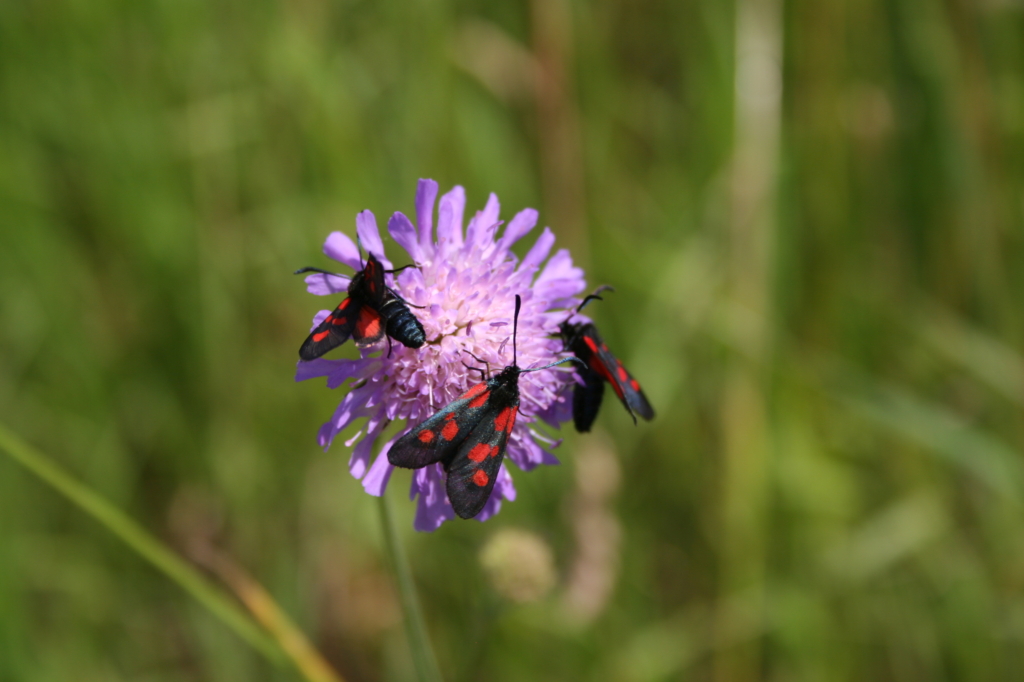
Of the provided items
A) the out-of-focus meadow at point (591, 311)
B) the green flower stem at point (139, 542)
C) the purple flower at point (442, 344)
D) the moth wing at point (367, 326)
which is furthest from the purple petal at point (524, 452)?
the out-of-focus meadow at point (591, 311)

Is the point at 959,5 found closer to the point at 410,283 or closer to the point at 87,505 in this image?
the point at 410,283

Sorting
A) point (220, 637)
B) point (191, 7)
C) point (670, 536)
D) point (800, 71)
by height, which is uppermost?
point (191, 7)

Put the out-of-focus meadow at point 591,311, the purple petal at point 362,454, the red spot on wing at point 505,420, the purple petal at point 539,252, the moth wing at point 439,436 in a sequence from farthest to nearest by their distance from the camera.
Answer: the out-of-focus meadow at point 591,311 < the purple petal at point 539,252 < the purple petal at point 362,454 < the red spot on wing at point 505,420 < the moth wing at point 439,436

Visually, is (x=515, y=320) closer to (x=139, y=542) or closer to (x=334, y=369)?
(x=334, y=369)

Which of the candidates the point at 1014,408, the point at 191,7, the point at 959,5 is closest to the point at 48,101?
the point at 191,7

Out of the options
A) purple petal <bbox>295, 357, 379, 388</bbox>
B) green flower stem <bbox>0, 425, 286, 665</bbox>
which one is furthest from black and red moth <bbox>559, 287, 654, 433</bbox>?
green flower stem <bbox>0, 425, 286, 665</bbox>

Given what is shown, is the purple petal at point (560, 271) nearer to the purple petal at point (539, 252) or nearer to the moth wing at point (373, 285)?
the purple petal at point (539, 252)
